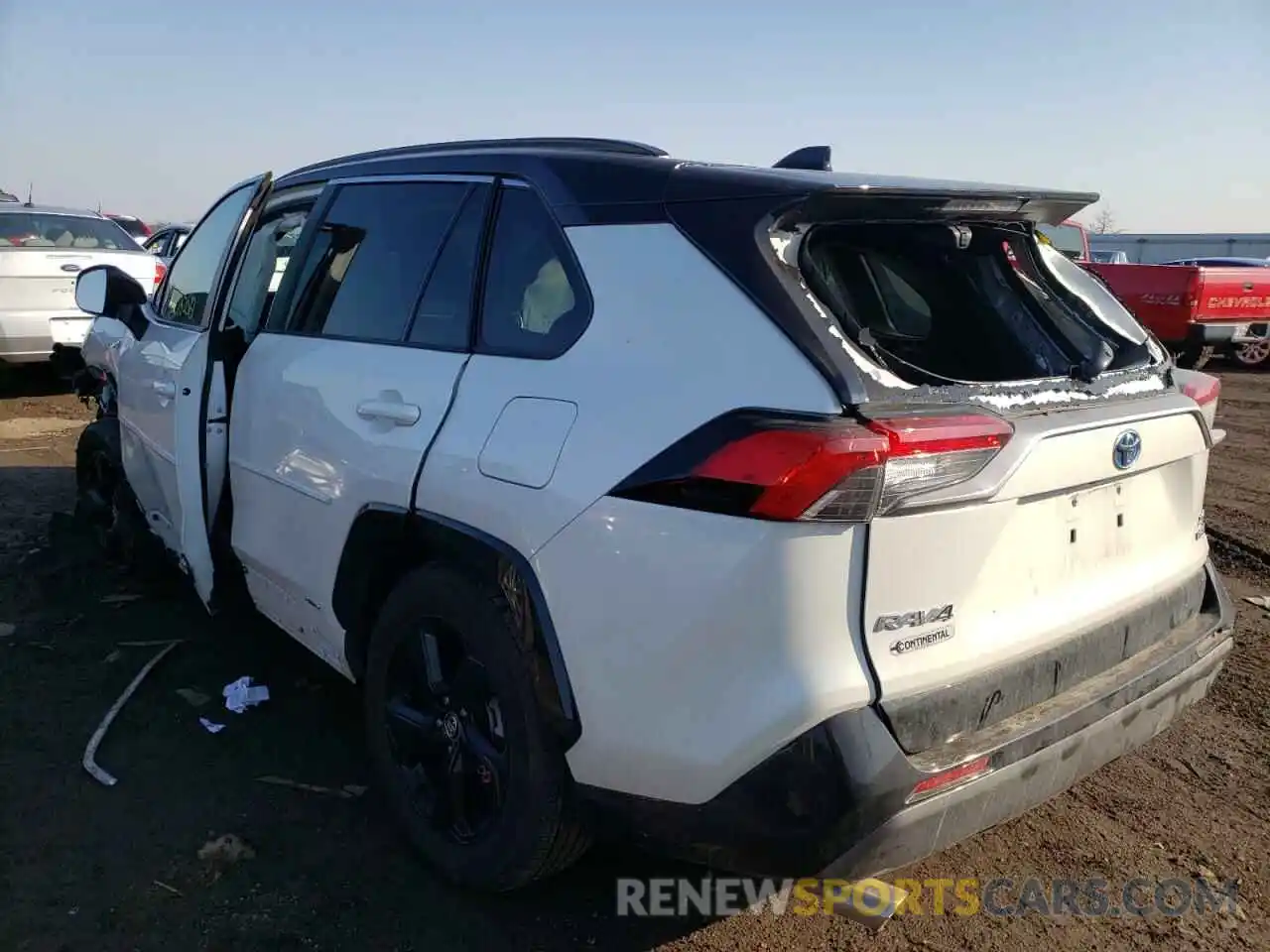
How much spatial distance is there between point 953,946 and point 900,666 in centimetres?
103

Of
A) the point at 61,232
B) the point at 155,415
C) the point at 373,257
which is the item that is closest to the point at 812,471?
the point at 373,257

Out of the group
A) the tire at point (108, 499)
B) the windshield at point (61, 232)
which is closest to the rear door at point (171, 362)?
the tire at point (108, 499)

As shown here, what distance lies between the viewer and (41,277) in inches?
367

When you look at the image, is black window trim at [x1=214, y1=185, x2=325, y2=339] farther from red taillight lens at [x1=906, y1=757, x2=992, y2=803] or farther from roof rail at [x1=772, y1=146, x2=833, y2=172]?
red taillight lens at [x1=906, y1=757, x2=992, y2=803]

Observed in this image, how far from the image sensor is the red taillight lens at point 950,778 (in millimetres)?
1927

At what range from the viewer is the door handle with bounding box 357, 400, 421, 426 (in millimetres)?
2627

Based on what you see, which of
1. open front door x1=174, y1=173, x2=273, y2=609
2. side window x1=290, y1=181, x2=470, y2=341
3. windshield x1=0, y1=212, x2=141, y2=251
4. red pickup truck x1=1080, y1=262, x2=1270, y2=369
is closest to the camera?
side window x1=290, y1=181, x2=470, y2=341

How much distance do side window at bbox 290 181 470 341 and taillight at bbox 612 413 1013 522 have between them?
1284 mm

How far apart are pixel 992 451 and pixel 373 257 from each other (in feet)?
6.51

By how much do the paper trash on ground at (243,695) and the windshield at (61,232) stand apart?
7.55 meters

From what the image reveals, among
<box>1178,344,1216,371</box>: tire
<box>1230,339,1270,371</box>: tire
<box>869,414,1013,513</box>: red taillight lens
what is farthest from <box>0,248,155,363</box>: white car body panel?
<box>1230,339,1270,371</box>: tire

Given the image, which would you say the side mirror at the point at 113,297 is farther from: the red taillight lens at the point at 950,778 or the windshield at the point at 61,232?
the windshield at the point at 61,232

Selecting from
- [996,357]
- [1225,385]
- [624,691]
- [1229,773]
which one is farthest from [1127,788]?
[1225,385]

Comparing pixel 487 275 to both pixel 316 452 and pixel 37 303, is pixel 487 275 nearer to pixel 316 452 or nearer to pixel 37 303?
pixel 316 452
